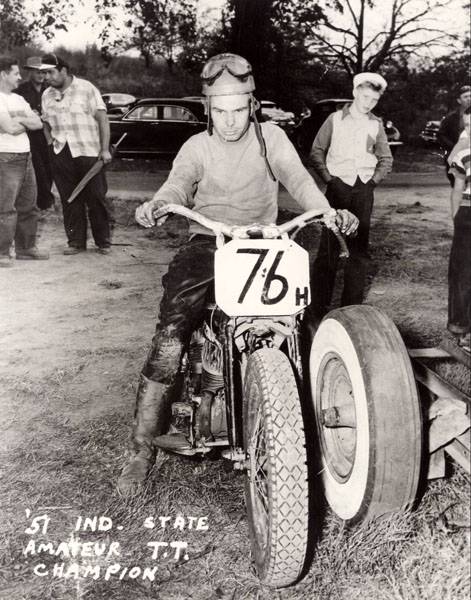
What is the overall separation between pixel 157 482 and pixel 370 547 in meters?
0.99

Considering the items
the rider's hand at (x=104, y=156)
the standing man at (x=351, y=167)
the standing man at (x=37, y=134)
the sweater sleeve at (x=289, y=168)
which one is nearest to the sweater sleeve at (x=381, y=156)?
the standing man at (x=351, y=167)

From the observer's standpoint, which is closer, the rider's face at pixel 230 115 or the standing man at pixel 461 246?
the standing man at pixel 461 246

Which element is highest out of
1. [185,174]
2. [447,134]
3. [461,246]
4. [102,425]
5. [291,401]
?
[447,134]

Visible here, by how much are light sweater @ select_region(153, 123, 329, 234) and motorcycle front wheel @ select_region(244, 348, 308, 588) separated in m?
0.96

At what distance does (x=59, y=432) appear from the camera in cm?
316

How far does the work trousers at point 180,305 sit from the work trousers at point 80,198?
4325mm

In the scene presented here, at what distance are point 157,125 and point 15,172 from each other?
8880 millimetres

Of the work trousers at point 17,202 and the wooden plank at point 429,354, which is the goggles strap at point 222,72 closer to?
the wooden plank at point 429,354

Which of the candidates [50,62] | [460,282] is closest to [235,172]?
[460,282]

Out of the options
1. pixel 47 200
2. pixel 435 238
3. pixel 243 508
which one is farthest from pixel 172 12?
pixel 243 508

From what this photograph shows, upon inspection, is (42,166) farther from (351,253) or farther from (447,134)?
(447,134)

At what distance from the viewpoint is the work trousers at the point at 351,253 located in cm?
471

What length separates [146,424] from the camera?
277cm

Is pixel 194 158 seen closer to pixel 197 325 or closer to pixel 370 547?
pixel 197 325
